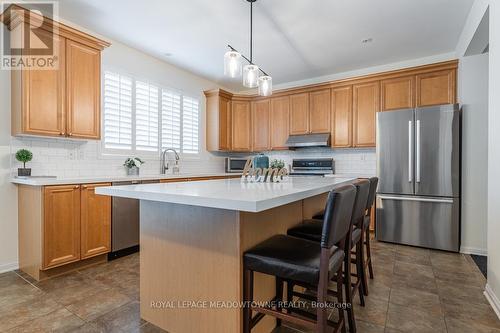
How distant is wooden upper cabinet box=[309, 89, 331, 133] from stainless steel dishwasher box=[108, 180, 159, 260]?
120 inches

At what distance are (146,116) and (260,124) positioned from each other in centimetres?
225

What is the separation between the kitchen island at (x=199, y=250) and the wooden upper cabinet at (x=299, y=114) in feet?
10.5

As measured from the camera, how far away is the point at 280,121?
5.13 metres

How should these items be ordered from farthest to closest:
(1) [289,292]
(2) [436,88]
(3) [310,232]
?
(2) [436,88]
(3) [310,232]
(1) [289,292]

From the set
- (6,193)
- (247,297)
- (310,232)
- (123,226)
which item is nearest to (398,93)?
(310,232)

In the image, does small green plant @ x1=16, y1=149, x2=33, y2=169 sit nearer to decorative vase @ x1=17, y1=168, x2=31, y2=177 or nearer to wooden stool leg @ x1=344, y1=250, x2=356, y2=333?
decorative vase @ x1=17, y1=168, x2=31, y2=177

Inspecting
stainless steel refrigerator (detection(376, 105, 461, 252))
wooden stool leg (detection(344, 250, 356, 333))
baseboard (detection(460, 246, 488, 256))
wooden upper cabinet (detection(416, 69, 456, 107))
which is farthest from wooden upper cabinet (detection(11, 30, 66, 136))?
baseboard (detection(460, 246, 488, 256))

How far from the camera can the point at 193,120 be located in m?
4.88

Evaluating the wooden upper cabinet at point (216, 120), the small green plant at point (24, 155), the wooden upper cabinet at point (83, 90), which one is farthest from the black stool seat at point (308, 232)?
the wooden upper cabinet at point (216, 120)

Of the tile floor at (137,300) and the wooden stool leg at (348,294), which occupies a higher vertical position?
the wooden stool leg at (348,294)

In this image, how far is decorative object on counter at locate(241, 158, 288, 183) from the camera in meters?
2.13

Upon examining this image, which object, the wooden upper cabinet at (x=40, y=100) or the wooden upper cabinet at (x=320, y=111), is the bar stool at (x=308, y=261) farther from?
the wooden upper cabinet at (x=320, y=111)

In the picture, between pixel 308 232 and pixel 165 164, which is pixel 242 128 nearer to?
pixel 165 164

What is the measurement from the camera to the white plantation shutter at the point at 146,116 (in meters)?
3.86
